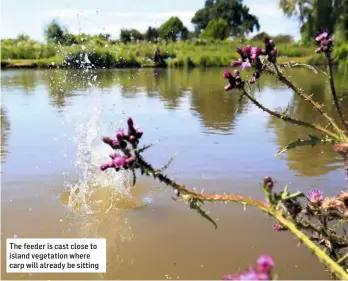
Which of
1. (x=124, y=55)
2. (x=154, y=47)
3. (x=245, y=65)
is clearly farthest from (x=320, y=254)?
(x=154, y=47)

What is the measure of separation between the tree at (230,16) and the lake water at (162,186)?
76243 mm

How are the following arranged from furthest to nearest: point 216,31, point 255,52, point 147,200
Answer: point 216,31
point 147,200
point 255,52

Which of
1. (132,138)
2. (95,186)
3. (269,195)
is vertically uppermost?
(132,138)

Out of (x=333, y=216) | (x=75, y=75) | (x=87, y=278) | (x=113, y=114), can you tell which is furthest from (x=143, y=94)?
(x=333, y=216)

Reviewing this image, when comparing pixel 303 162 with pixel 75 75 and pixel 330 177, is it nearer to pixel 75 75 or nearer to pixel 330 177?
pixel 330 177

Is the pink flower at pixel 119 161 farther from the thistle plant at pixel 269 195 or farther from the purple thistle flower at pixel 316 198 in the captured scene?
the purple thistle flower at pixel 316 198

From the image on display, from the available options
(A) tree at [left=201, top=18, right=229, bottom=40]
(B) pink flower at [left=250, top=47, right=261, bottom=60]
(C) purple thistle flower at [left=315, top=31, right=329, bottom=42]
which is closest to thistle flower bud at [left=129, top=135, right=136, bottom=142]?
(B) pink flower at [left=250, top=47, right=261, bottom=60]

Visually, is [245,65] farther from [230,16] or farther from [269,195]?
[230,16]

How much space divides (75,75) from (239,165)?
20066mm

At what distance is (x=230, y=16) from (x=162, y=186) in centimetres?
8301

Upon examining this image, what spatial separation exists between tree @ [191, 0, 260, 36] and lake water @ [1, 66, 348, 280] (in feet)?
250

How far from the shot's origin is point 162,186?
19.0ft

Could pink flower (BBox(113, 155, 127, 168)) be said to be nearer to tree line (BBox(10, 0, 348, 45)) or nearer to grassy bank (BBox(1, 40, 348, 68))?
tree line (BBox(10, 0, 348, 45))

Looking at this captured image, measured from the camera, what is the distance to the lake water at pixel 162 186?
392 cm
